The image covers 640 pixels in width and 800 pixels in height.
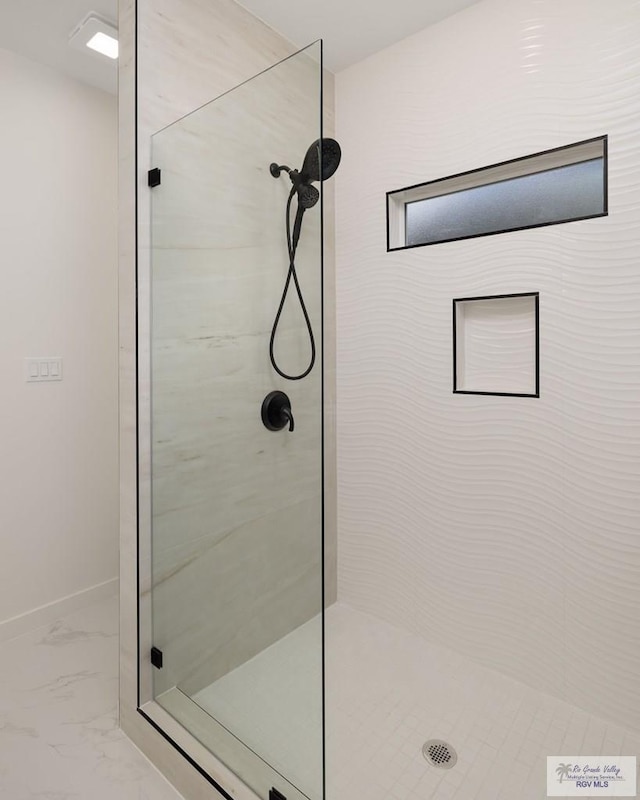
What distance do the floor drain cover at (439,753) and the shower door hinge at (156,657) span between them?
2.84ft

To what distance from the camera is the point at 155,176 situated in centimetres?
153

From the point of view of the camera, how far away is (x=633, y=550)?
1619 millimetres

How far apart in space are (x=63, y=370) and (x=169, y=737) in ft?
5.40

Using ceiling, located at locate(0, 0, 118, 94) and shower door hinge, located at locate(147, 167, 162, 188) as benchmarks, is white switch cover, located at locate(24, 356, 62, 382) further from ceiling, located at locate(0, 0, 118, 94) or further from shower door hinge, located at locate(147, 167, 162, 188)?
ceiling, located at locate(0, 0, 118, 94)

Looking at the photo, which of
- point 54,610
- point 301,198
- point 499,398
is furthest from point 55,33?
point 54,610

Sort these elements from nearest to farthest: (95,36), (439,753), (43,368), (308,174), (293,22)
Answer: (308,174) → (439,753) → (95,36) → (293,22) → (43,368)

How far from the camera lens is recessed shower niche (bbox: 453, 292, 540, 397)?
1859mm

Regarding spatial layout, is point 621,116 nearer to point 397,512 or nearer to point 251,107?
point 251,107

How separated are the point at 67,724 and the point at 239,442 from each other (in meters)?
1.17

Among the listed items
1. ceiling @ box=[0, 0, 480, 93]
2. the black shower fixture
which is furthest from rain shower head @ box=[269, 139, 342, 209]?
ceiling @ box=[0, 0, 480, 93]

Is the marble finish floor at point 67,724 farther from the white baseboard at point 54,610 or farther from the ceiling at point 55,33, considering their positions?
the ceiling at point 55,33

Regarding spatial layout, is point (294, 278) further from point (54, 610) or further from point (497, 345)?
point (54, 610)

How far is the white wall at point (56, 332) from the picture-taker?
7.08ft

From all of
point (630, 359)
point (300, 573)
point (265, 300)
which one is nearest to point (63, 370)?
point (265, 300)
